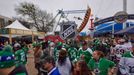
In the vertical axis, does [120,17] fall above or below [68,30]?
above

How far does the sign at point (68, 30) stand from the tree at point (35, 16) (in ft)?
240

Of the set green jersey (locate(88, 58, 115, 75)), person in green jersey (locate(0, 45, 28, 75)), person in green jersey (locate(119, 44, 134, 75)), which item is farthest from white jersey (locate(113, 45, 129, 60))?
person in green jersey (locate(0, 45, 28, 75))

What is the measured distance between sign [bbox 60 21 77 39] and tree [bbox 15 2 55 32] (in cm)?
7317

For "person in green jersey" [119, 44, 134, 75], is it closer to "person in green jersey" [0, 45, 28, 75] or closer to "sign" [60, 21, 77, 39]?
"sign" [60, 21, 77, 39]

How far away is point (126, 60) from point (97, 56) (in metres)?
0.68

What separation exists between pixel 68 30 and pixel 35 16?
75.2 metres

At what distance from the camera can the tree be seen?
86.2 m

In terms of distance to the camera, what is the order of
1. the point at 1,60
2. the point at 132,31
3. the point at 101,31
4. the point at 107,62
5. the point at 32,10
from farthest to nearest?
1. the point at 32,10
2. the point at 101,31
3. the point at 132,31
4. the point at 107,62
5. the point at 1,60

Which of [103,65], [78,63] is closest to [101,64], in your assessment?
[103,65]

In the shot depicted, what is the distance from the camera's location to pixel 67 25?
12.4 meters

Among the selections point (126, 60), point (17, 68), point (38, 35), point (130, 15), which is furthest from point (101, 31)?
point (17, 68)

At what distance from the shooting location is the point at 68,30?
1221 centimetres

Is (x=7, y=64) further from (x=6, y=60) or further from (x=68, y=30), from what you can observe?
(x=68, y=30)

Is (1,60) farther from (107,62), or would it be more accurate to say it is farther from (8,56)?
(107,62)
